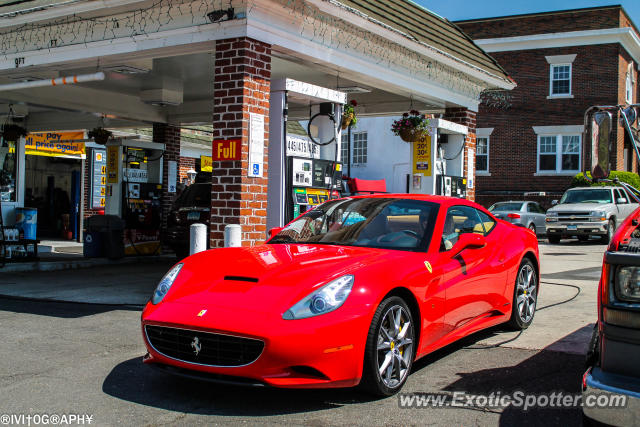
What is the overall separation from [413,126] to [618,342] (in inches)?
355

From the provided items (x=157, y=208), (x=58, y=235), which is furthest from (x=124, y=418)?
(x=58, y=235)

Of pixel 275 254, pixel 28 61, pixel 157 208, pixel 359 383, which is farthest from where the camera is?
pixel 157 208

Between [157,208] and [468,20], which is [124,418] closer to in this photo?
[157,208]

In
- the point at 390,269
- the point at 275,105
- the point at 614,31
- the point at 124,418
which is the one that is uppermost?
the point at 614,31

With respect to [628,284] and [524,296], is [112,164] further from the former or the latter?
[628,284]

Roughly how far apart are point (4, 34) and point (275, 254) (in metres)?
7.13

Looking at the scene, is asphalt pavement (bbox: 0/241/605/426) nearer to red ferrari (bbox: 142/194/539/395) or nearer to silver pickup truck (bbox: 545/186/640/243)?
red ferrari (bbox: 142/194/539/395)

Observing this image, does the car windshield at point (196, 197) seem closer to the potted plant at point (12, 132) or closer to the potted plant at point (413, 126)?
the potted plant at point (413, 126)

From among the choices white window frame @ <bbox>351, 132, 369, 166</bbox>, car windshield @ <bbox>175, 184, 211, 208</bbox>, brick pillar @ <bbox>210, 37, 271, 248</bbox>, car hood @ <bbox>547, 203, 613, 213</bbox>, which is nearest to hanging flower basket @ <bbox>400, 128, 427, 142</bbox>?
car windshield @ <bbox>175, 184, 211, 208</bbox>

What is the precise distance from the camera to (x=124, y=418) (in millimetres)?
3889

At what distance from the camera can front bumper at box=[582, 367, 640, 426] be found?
288 centimetres

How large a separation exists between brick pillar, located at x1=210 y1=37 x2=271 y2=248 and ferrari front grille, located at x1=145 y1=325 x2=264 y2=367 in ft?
11.4

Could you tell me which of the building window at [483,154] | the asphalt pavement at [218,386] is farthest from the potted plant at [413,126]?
the building window at [483,154]

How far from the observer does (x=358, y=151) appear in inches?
1275
